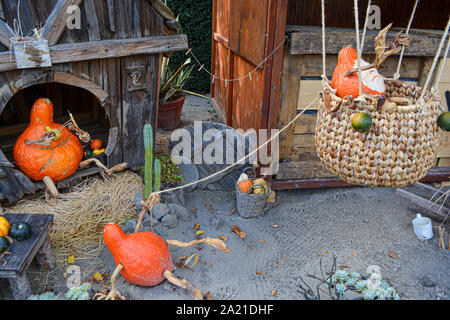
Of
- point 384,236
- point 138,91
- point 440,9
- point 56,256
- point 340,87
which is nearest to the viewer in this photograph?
point 340,87

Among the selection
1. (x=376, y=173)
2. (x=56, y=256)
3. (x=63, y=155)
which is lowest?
(x=56, y=256)

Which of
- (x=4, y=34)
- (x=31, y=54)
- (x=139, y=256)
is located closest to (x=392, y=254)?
(x=139, y=256)

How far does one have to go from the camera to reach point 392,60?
399cm

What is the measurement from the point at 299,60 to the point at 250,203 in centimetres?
161

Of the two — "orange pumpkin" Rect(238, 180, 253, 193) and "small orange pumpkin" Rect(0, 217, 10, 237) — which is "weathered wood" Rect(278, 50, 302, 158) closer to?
"orange pumpkin" Rect(238, 180, 253, 193)

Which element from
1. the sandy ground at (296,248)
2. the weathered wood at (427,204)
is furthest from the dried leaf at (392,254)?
the weathered wood at (427,204)

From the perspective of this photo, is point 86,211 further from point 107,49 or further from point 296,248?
point 296,248

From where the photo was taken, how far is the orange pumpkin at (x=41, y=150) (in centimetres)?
348

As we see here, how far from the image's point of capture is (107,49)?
139 inches

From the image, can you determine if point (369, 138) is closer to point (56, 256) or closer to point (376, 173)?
point (376, 173)

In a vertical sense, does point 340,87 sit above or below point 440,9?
below

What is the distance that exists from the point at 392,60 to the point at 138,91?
283 centimetres

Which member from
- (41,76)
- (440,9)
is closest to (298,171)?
(41,76)

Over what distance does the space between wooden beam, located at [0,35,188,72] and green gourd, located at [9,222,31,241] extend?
1.34 meters
